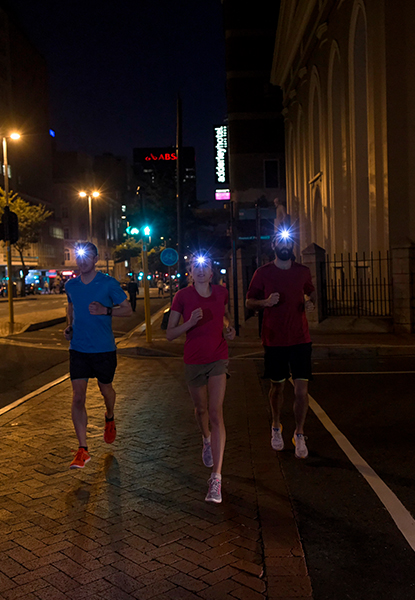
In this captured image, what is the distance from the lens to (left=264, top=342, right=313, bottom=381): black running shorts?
581 cm

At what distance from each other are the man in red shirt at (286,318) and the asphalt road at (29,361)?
4694 millimetres

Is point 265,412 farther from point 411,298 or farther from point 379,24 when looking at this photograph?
point 379,24

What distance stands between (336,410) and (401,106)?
14.9 metres

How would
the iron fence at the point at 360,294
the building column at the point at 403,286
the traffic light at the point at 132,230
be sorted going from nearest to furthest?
the building column at the point at 403,286
the iron fence at the point at 360,294
the traffic light at the point at 132,230

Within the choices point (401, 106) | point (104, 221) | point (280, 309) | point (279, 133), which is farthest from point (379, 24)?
point (104, 221)

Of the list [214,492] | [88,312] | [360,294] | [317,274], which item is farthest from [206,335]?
[360,294]

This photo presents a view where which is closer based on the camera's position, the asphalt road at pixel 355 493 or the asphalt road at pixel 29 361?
the asphalt road at pixel 355 493

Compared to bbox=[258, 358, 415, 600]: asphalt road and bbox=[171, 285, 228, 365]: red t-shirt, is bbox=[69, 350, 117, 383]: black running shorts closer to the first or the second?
bbox=[171, 285, 228, 365]: red t-shirt

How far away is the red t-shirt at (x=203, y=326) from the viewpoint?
500 cm

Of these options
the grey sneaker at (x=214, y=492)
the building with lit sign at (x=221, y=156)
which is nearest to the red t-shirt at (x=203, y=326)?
the grey sneaker at (x=214, y=492)

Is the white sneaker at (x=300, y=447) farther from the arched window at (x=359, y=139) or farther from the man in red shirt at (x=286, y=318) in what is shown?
the arched window at (x=359, y=139)

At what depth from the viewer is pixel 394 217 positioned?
20391mm

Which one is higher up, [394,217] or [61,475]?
[394,217]

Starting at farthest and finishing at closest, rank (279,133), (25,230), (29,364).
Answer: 1. (25,230)
2. (279,133)
3. (29,364)
